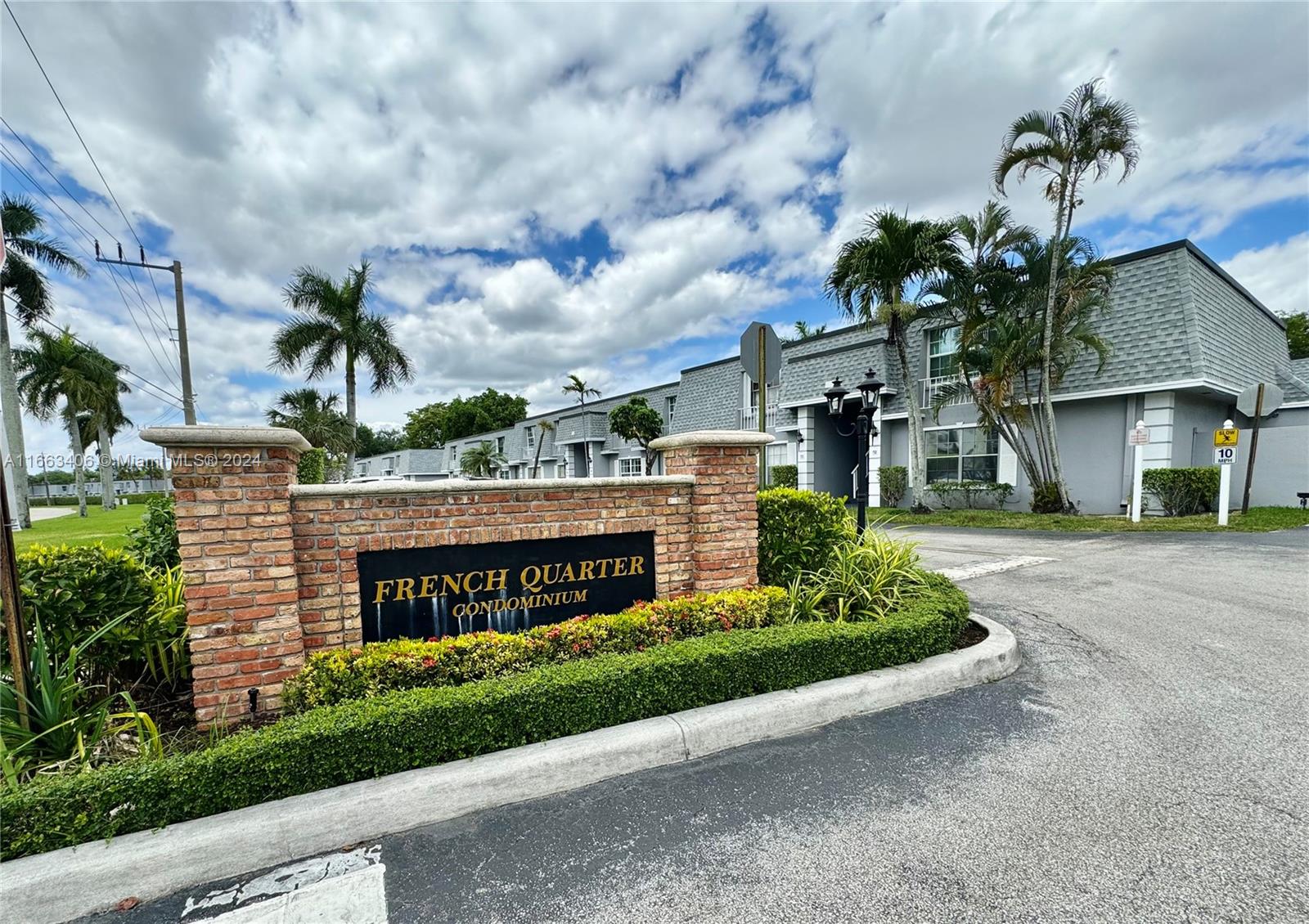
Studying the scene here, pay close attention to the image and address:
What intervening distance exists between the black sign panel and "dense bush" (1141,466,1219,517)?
13.3 m

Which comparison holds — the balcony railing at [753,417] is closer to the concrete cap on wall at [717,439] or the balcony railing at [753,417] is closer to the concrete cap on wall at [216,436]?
the concrete cap on wall at [717,439]

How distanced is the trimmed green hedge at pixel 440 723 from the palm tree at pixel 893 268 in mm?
11666

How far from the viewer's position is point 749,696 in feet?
Result: 11.4

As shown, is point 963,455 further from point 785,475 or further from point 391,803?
point 391,803

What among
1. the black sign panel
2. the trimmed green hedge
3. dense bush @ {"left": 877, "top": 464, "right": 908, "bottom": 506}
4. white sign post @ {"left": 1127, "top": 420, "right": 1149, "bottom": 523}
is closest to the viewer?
the trimmed green hedge

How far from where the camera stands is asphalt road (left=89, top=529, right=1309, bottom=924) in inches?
79.1

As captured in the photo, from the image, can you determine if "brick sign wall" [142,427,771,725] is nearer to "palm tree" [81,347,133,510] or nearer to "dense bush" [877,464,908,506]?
"dense bush" [877,464,908,506]

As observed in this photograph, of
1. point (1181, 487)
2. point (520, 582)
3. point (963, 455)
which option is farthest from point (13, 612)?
point (963, 455)

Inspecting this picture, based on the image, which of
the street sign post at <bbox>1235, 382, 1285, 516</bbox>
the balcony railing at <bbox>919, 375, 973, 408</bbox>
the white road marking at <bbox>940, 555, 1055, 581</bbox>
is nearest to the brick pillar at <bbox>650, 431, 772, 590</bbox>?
the white road marking at <bbox>940, 555, 1055, 581</bbox>

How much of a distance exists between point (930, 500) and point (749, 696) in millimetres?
14625

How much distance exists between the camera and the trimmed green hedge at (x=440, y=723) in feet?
7.32

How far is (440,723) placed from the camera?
2758 mm

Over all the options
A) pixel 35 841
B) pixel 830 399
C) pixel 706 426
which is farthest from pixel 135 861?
pixel 706 426

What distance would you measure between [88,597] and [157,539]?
1.81 meters
